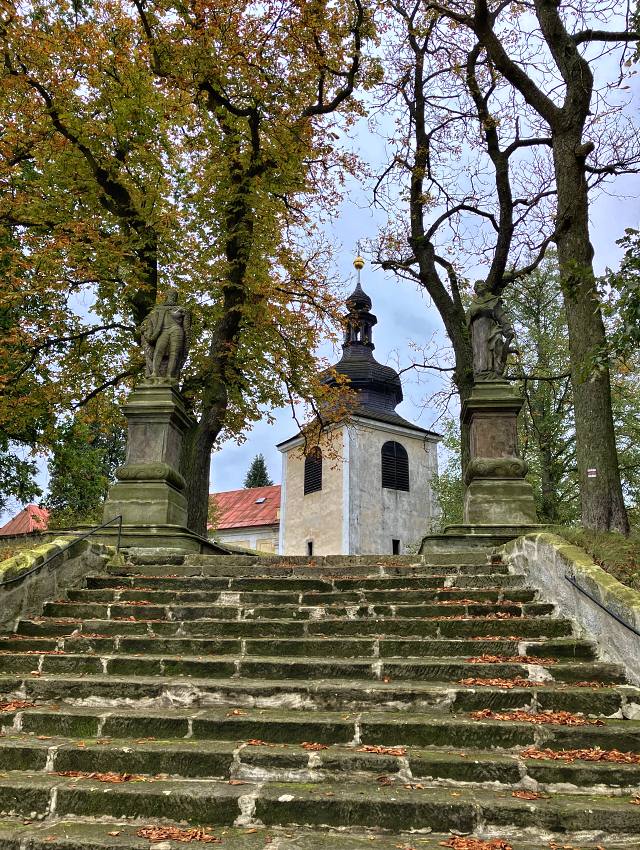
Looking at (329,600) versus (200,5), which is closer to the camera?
(329,600)

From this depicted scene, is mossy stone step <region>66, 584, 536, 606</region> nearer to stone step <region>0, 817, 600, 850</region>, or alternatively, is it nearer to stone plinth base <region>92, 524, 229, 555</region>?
stone plinth base <region>92, 524, 229, 555</region>

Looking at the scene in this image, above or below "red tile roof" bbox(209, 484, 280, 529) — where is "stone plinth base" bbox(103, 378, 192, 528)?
below

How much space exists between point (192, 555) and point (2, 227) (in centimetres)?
876

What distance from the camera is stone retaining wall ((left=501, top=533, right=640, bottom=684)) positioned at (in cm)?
483

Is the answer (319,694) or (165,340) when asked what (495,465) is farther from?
(319,694)

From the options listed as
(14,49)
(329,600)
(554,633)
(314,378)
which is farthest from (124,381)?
(554,633)

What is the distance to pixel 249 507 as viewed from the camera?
46.3 metres

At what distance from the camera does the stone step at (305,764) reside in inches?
153

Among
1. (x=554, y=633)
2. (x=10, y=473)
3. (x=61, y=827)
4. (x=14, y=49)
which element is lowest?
(x=61, y=827)

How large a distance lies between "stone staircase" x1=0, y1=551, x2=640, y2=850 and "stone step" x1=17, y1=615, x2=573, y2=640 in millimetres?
16

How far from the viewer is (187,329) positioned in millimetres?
10352

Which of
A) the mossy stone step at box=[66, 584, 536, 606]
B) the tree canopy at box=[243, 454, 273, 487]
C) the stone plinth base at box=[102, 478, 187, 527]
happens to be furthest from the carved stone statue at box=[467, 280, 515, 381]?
the tree canopy at box=[243, 454, 273, 487]

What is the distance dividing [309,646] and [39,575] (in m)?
2.70

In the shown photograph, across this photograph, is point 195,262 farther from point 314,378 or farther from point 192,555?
point 192,555
